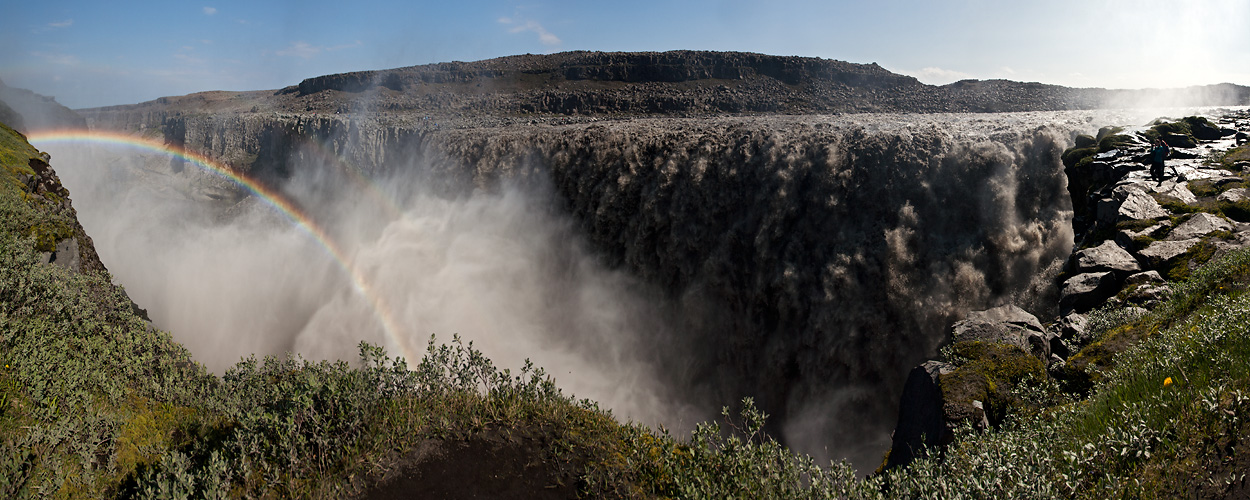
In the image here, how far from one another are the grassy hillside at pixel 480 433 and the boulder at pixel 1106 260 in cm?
205

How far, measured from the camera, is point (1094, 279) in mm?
8984

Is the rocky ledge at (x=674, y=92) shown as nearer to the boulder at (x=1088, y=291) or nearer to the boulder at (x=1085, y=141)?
the boulder at (x=1085, y=141)

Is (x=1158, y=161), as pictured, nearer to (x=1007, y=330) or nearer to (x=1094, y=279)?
(x=1094, y=279)

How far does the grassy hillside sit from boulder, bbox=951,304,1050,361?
1079 mm

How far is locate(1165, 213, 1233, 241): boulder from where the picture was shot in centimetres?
893

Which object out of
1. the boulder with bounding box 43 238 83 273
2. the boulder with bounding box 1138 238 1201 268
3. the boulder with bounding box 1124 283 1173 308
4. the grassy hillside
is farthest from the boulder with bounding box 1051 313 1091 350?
the boulder with bounding box 43 238 83 273

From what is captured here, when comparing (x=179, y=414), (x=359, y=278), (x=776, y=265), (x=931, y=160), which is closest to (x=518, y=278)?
(x=359, y=278)

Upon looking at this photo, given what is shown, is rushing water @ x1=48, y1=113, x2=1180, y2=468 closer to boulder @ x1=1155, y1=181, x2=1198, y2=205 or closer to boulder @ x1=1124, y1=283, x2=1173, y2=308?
boulder @ x1=1155, y1=181, x2=1198, y2=205

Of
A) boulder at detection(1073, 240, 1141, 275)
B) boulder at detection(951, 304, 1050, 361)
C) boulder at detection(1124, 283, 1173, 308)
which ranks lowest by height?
boulder at detection(951, 304, 1050, 361)

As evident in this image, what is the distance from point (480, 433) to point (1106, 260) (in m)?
9.71

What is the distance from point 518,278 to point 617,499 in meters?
16.0

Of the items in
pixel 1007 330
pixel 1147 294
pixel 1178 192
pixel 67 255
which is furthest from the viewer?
pixel 1178 192

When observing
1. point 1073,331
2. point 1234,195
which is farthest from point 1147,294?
point 1234,195

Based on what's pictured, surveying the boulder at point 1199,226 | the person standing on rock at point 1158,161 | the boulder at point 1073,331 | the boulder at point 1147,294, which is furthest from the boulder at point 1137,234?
the person standing on rock at point 1158,161
